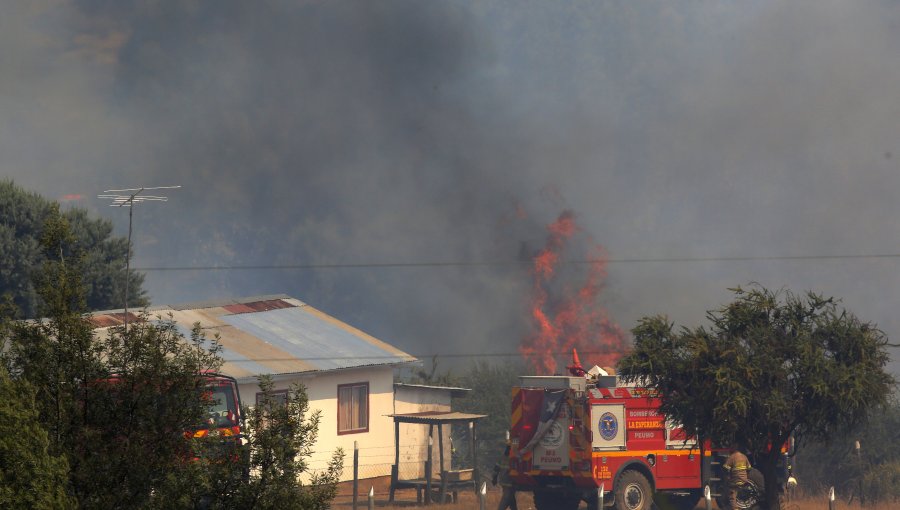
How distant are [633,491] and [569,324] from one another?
111 feet

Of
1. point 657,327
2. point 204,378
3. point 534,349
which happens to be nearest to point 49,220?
point 204,378

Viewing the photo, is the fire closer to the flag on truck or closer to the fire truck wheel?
the flag on truck

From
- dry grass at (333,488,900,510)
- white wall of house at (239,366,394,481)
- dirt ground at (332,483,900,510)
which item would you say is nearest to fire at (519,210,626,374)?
white wall of house at (239,366,394,481)

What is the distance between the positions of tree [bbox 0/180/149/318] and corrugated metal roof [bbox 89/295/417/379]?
414 inches

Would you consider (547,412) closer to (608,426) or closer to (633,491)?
(608,426)

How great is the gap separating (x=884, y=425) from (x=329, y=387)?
1729 centimetres

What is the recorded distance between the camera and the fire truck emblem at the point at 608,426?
78.0 feet

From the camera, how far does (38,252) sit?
47.4m

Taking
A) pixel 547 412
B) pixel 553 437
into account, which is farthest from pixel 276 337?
pixel 553 437

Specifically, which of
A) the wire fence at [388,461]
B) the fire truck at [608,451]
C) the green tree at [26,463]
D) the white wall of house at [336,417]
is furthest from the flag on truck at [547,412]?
the green tree at [26,463]

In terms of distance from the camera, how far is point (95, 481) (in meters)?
8.62

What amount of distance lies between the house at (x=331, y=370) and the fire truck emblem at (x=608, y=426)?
9.57m

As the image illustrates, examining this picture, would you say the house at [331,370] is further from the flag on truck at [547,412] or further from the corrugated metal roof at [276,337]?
the flag on truck at [547,412]

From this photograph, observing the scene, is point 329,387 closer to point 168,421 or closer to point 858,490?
point 858,490
